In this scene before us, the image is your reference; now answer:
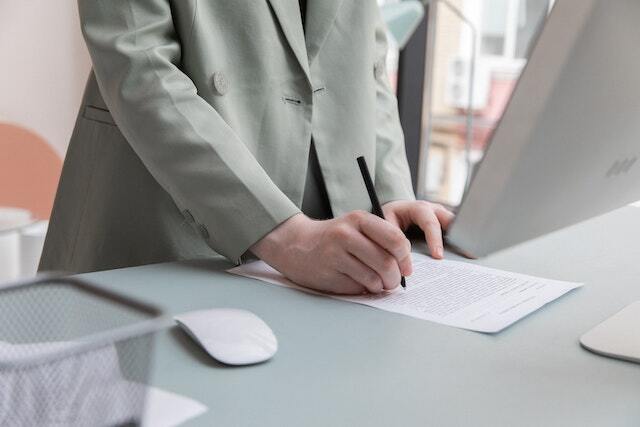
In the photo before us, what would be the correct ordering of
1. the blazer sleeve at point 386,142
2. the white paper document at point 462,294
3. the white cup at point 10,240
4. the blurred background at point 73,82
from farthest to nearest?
the blurred background at point 73,82 < the white cup at point 10,240 < the blazer sleeve at point 386,142 < the white paper document at point 462,294

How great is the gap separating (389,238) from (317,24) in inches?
17.3

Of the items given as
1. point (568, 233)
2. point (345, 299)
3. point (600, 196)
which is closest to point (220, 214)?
point (345, 299)

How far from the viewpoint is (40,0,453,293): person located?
1030mm

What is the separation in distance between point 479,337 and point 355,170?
51cm

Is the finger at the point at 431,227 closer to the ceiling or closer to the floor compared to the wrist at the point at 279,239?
closer to the floor

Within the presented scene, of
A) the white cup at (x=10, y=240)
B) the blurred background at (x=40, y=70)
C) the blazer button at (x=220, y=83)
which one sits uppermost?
the blazer button at (x=220, y=83)

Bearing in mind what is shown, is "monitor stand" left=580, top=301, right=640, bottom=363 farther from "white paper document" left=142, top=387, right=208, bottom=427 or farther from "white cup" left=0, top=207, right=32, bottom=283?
"white cup" left=0, top=207, right=32, bottom=283

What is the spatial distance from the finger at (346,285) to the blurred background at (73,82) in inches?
34.1

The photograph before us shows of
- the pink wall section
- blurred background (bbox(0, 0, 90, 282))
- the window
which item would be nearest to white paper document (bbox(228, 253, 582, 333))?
the window

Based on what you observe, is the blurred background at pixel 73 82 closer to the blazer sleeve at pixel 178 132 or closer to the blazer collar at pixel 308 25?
the blazer collar at pixel 308 25

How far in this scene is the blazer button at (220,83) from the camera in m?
1.12

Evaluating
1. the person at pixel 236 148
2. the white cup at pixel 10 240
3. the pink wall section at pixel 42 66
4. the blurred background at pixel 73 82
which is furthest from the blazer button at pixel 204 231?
the pink wall section at pixel 42 66

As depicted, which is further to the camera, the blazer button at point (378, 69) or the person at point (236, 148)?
the blazer button at point (378, 69)

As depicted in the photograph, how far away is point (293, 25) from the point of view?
1178mm
